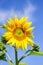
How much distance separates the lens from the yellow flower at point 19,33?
293cm

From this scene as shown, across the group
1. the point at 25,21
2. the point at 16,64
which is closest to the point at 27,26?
the point at 25,21

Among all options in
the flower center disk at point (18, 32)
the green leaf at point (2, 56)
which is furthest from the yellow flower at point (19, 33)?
the green leaf at point (2, 56)

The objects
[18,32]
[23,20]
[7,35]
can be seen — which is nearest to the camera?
[7,35]

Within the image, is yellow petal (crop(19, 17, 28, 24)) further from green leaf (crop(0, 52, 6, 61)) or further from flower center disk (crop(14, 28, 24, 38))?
green leaf (crop(0, 52, 6, 61))

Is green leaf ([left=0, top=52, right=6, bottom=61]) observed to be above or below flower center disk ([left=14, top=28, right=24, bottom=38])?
below

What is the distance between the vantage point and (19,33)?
10.7ft

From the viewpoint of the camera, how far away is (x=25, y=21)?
3143 millimetres

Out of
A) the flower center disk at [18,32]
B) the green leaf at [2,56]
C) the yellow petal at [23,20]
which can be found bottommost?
the green leaf at [2,56]

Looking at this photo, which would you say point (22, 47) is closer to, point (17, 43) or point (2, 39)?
point (17, 43)

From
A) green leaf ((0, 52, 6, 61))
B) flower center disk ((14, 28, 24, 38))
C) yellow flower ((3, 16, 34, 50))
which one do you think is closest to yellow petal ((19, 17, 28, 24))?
yellow flower ((3, 16, 34, 50))

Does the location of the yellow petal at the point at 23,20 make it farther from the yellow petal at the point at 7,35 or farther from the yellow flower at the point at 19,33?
the yellow petal at the point at 7,35

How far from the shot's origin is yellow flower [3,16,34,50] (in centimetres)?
293

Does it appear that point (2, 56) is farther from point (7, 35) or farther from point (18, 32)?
point (7, 35)

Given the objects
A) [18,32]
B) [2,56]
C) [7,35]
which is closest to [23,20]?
[18,32]
